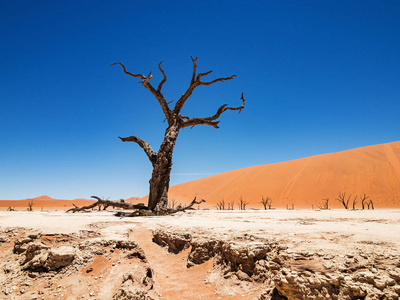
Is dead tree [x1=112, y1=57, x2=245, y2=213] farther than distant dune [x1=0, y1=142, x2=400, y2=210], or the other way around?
distant dune [x1=0, y1=142, x2=400, y2=210]

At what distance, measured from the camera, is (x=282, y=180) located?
32969 millimetres

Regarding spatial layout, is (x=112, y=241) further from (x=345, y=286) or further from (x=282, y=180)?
(x=282, y=180)

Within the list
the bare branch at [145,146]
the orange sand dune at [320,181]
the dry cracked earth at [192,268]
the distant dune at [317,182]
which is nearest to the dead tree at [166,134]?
the bare branch at [145,146]

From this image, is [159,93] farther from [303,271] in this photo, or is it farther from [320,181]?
[320,181]

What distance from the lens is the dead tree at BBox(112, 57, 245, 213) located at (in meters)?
7.75

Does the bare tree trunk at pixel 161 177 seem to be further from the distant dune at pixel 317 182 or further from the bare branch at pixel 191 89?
the distant dune at pixel 317 182

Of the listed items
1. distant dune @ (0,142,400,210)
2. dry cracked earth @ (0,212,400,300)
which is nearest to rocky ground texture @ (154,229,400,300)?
dry cracked earth @ (0,212,400,300)

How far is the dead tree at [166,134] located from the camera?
775 centimetres

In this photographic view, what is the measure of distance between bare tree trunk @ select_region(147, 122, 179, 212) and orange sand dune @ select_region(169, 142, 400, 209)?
62.0 feet

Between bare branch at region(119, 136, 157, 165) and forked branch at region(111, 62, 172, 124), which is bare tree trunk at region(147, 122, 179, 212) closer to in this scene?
bare branch at region(119, 136, 157, 165)

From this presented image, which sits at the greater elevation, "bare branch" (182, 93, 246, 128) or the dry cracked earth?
"bare branch" (182, 93, 246, 128)

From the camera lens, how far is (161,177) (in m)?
7.73

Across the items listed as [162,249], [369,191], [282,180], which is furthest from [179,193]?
[162,249]

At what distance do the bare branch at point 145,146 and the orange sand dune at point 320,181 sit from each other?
1916 cm
